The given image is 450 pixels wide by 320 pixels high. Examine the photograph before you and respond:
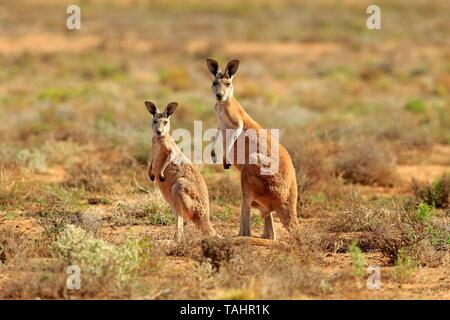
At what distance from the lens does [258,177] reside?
882cm

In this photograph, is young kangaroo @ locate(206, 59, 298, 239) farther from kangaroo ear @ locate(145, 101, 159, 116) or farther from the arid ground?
kangaroo ear @ locate(145, 101, 159, 116)

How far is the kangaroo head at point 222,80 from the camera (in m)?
9.40

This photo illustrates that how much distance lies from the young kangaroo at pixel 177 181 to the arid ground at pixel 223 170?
32 centimetres

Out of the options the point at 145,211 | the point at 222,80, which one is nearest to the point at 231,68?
the point at 222,80

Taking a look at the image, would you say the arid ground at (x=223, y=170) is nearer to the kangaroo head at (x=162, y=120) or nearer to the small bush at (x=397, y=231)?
the small bush at (x=397, y=231)

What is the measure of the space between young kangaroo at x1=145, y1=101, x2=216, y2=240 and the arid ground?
0.32 metres

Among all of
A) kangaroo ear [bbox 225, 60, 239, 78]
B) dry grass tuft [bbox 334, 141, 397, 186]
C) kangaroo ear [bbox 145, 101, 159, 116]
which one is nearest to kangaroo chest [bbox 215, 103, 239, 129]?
kangaroo ear [bbox 225, 60, 239, 78]

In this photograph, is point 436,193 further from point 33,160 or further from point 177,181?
point 33,160

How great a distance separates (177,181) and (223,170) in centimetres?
443

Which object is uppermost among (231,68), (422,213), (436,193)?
(231,68)

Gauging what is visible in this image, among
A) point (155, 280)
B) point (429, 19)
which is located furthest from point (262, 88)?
point (429, 19)

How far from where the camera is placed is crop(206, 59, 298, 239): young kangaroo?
8836mm

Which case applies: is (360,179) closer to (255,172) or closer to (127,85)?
(255,172)

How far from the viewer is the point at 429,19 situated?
50.5 m
